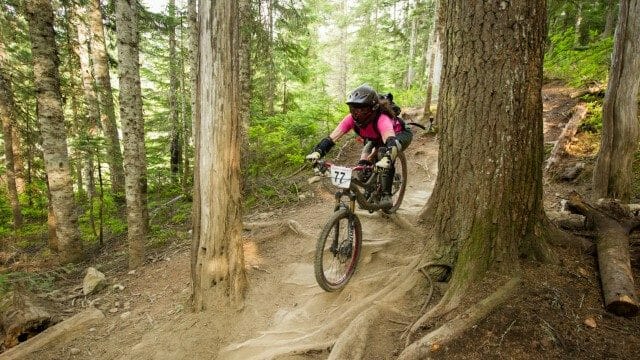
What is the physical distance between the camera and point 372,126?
558cm

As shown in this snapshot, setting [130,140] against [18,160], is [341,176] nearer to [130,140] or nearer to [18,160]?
[130,140]

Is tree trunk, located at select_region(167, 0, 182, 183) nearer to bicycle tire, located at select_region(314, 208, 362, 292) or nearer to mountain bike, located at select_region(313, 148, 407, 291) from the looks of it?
mountain bike, located at select_region(313, 148, 407, 291)

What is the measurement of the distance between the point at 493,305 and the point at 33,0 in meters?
9.73

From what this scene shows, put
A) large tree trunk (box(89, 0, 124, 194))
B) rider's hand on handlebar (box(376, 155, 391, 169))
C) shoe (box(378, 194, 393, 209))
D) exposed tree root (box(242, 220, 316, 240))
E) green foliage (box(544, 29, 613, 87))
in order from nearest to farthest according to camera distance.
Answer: rider's hand on handlebar (box(376, 155, 391, 169)), shoe (box(378, 194, 393, 209)), exposed tree root (box(242, 220, 316, 240)), large tree trunk (box(89, 0, 124, 194)), green foliage (box(544, 29, 613, 87))

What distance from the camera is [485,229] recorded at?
341 cm

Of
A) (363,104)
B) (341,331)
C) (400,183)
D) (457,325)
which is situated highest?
(363,104)

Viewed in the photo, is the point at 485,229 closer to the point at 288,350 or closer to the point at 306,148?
the point at 288,350

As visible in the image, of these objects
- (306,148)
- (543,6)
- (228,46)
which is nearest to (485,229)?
(543,6)

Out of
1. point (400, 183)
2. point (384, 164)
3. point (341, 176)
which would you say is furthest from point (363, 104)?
point (400, 183)

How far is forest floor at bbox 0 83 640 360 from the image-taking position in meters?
2.77

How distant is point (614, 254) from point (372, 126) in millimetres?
3327

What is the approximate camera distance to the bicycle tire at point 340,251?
4.54 m

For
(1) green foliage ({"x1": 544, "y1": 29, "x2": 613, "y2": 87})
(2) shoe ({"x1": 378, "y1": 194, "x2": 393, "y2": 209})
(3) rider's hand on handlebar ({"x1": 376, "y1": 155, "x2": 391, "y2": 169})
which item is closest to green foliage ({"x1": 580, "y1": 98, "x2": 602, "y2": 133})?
(1) green foliage ({"x1": 544, "y1": 29, "x2": 613, "y2": 87})

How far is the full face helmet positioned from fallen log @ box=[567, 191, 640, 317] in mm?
2769
